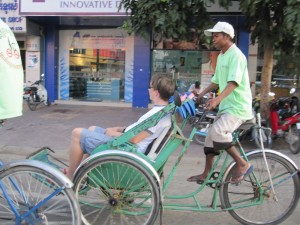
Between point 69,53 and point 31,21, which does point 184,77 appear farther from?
point 31,21

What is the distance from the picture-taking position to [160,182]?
11.2 ft

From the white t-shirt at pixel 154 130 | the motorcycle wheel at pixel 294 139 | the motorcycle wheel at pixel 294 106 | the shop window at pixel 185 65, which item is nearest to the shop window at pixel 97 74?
the shop window at pixel 185 65

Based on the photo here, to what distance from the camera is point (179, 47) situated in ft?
40.6

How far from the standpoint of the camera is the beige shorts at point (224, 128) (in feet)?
11.8

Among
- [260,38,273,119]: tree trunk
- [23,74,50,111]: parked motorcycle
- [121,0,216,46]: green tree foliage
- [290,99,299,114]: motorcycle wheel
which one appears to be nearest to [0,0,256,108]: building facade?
[23,74,50,111]: parked motorcycle

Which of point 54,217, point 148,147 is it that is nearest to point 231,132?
point 148,147

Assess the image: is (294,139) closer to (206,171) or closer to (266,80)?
(266,80)

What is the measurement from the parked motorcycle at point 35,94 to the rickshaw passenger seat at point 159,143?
29.4 ft

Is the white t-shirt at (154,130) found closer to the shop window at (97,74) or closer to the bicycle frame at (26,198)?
the bicycle frame at (26,198)

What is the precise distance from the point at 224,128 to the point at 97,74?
10362 mm

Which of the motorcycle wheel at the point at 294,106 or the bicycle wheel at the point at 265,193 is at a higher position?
the motorcycle wheel at the point at 294,106

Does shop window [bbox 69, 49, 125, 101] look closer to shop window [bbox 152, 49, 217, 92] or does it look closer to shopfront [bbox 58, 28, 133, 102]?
shopfront [bbox 58, 28, 133, 102]

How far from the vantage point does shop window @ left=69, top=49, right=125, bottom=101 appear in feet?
43.6

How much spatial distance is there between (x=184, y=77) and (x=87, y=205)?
30.8 ft
